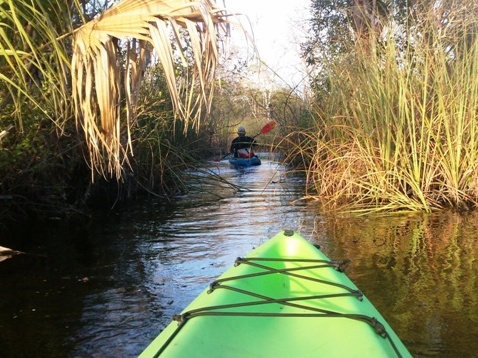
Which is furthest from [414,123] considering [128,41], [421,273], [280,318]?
[280,318]

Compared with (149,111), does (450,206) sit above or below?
below

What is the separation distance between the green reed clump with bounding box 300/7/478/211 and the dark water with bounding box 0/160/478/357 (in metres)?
0.41

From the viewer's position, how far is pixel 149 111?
8219 millimetres

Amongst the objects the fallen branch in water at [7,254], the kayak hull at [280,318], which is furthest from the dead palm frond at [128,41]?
the fallen branch in water at [7,254]

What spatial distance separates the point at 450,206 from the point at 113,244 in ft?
13.6

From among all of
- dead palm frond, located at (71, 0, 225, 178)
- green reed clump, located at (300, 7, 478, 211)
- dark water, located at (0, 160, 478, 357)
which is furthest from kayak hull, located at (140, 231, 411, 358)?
green reed clump, located at (300, 7, 478, 211)

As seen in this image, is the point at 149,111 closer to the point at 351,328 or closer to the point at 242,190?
the point at 242,190

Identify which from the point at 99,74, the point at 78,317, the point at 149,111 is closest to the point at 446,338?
the point at 78,317

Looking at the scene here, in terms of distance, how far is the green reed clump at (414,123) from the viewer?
659cm

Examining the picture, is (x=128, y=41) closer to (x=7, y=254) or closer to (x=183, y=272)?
(x=183, y=272)

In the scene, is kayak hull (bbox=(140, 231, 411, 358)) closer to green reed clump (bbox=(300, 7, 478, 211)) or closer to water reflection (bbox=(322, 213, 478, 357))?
water reflection (bbox=(322, 213, 478, 357))

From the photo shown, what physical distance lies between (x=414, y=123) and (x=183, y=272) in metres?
3.44

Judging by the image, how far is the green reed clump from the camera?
259 inches

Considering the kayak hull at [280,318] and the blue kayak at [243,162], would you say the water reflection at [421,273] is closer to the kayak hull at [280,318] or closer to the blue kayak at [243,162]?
the kayak hull at [280,318]
